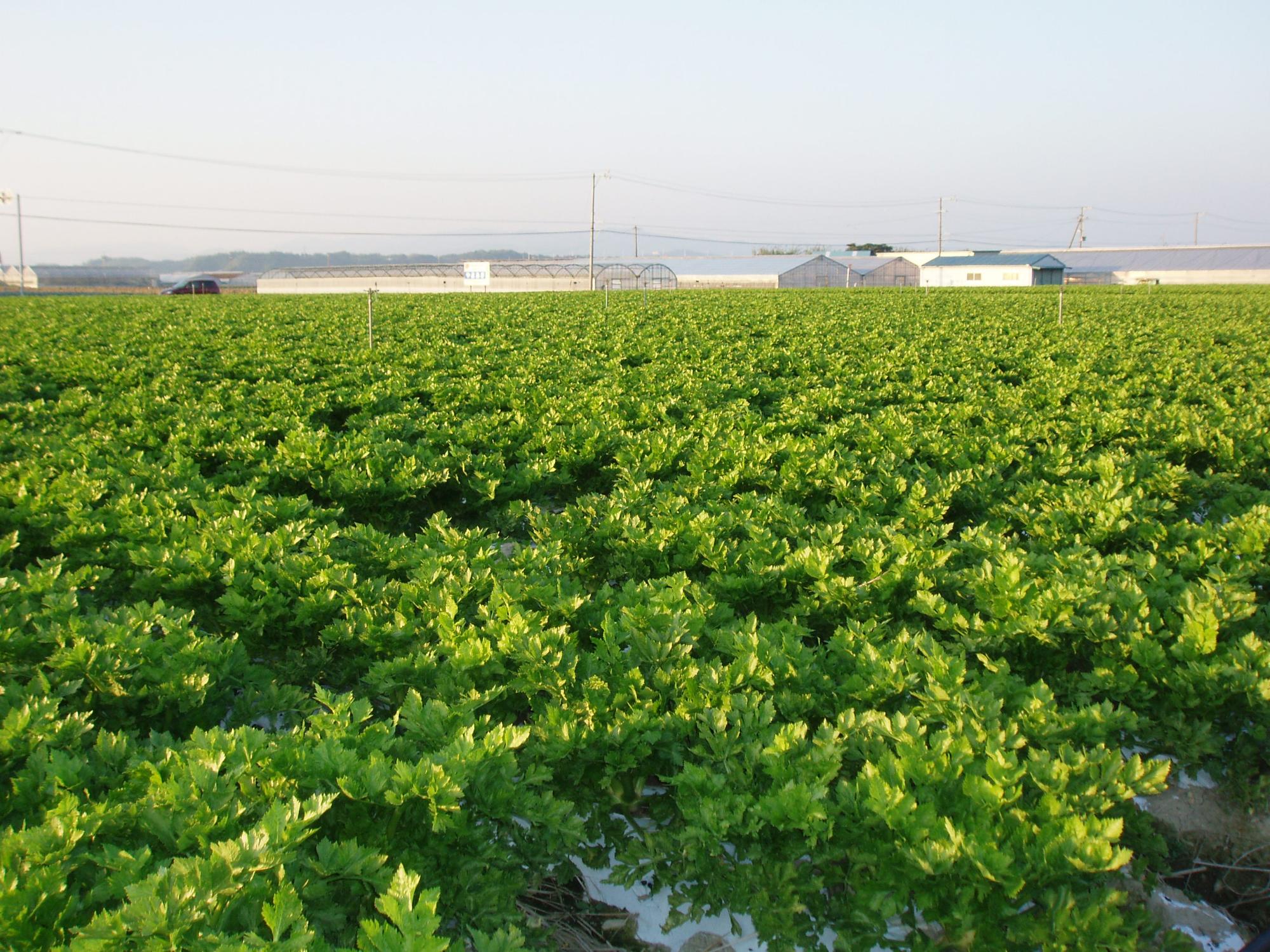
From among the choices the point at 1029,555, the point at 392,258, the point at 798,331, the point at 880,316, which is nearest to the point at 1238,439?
the point at 1029,555

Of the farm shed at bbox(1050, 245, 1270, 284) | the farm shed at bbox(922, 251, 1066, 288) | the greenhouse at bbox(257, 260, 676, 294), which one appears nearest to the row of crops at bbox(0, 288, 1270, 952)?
the greenhouse at bbox(257, 260, 676, 294)

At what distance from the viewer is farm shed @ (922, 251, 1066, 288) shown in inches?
2761

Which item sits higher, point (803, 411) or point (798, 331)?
point (798, 331)

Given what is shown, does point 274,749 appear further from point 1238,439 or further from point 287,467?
point 1238,439

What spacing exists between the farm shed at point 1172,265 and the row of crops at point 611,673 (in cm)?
7912

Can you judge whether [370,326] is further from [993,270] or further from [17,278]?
[17,278]

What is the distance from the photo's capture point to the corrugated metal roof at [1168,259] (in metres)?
75.9

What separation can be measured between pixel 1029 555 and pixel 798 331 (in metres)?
16.9

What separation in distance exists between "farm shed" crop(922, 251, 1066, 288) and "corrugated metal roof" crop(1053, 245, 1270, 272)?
9369 millimetres

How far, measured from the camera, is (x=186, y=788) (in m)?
2.59

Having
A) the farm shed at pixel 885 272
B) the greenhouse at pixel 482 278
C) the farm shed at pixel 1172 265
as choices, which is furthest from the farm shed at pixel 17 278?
the farm shed at pixel 1172 265

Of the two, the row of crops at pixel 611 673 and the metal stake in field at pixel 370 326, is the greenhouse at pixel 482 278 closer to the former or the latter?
the metal stake in field at pixel 370 326

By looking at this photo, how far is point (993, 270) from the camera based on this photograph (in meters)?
72.3

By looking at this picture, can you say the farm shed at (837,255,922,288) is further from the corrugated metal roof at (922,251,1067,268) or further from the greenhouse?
the greenhouse
